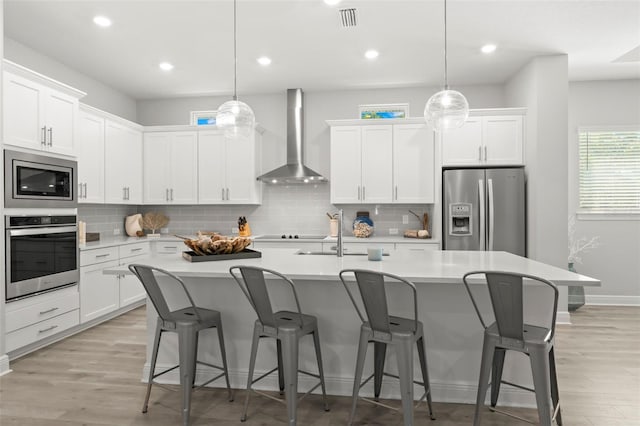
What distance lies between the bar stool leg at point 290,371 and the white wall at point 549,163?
3.50 meters

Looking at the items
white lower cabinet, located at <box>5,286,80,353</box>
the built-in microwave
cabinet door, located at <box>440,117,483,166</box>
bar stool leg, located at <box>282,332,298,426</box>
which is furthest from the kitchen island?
cabinet door, located at <box>440,117,483,166</box>

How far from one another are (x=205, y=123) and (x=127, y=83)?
1.12 meters

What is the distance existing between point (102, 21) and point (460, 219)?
4.13 meters

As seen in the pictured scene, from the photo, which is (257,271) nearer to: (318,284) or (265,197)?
(318,284)

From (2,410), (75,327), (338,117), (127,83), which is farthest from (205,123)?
(2,410)

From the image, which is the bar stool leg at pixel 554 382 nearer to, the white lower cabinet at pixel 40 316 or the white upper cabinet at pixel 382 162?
the white upper cabinet at pixel 382 162

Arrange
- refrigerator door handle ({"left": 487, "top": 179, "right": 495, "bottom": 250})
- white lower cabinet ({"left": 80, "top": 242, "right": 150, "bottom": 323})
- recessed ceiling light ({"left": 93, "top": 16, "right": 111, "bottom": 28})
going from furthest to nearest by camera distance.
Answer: refrigerator door handle ({"left": 487, "top": 179, "right": 495, "bottom": 250}) < white lower cabinet ({"left": 80, "top": 242, "right": 150, "bottom": 323}) < recessed ceiling light ({"left": 93, "top": 16, "right": 111, "bottom": 28})

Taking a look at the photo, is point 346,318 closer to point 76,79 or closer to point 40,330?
point 40,330

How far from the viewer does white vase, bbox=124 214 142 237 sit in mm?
5914

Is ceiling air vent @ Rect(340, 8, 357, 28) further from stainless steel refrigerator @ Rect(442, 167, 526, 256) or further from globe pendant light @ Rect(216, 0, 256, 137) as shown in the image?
stainless steel refrigerator @ Rect(442, 167, 526, 256)

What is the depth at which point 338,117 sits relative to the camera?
5941 millimetres

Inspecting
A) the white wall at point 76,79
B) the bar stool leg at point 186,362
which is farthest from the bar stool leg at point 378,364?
the white wall at point 76,79

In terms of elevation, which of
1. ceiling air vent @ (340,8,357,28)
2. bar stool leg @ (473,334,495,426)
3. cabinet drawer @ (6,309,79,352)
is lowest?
cabinet drawer @ (6,309,79,352)

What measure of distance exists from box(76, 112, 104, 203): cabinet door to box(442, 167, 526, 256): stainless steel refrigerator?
4.09 metres
